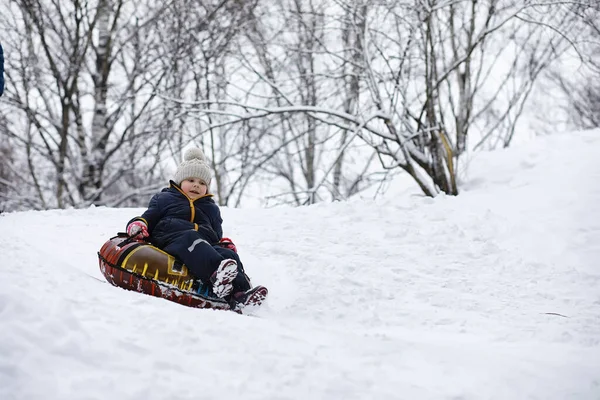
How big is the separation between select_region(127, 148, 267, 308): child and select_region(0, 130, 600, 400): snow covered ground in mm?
288

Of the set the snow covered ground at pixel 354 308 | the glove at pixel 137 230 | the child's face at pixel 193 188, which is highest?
the child's face at pixel 193 188

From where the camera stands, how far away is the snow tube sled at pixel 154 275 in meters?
3.28

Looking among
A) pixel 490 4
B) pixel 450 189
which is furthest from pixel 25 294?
pixel 490 4

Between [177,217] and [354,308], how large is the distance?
4.90ft

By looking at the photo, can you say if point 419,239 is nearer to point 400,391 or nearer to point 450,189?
point 450,189

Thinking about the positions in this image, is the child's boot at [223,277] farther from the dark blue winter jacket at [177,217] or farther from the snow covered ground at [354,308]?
the dark blue winter jacket at [177,217]

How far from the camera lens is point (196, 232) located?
3.56m

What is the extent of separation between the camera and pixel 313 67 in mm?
11945

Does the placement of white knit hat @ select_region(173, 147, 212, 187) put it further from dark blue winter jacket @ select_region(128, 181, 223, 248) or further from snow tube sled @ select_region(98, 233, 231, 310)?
snow tube sled @ select_region(98, 233, 231, 310)

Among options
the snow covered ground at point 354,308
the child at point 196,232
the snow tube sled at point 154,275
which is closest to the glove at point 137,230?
the child at point 196,232

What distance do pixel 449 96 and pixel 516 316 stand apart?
10497 millimetres

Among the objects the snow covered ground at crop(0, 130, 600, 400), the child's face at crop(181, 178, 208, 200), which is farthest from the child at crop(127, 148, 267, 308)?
the snow covered ground at crop(0, 130, 600, 400)

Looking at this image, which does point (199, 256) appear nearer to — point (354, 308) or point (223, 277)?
point (223, 277)

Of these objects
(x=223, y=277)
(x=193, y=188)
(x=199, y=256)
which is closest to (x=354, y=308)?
(x=223, y=277)
